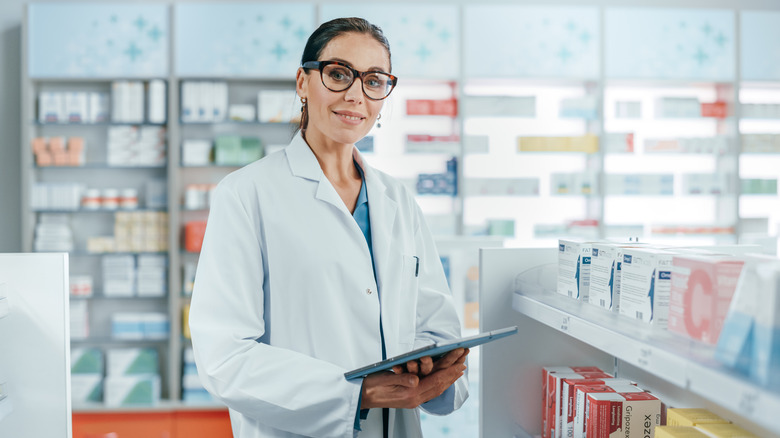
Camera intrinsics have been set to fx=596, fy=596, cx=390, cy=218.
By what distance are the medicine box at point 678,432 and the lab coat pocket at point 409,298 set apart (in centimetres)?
64

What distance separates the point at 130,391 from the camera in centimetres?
459

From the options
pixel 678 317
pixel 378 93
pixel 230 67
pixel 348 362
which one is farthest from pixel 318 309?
pixel 230 67

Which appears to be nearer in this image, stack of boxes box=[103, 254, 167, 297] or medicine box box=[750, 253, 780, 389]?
medicine box box=[750, 253, 780, 389]

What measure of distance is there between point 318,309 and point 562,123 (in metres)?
4.12

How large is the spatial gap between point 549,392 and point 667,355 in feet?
2.76

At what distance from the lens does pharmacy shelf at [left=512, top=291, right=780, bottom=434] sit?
0.82 meters

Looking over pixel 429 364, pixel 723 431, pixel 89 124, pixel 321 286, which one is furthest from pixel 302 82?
pixel 89 124

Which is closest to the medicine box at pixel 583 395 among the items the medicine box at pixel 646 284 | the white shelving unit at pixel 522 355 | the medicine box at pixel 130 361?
the white shelving unit at pixel 522 355

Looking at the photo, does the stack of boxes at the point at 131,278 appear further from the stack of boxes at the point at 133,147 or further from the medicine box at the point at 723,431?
the medicine box at the point at 723,431

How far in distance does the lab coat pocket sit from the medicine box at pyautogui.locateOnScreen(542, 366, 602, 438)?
0.48 metres

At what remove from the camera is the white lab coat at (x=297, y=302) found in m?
1.34

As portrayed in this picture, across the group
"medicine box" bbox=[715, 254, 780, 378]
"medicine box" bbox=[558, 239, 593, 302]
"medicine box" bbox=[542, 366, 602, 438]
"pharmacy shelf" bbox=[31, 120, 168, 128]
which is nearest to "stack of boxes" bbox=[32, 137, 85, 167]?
"pharmacy shelf" bbox=[31, 120, 168, 128]

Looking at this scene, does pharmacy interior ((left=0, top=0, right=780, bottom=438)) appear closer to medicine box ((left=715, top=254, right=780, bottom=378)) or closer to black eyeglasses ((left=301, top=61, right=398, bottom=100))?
black eyeglasses ((left=301, top=61, right=398, bottom=100))

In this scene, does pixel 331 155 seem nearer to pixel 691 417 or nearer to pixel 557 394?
pixel 557 394
